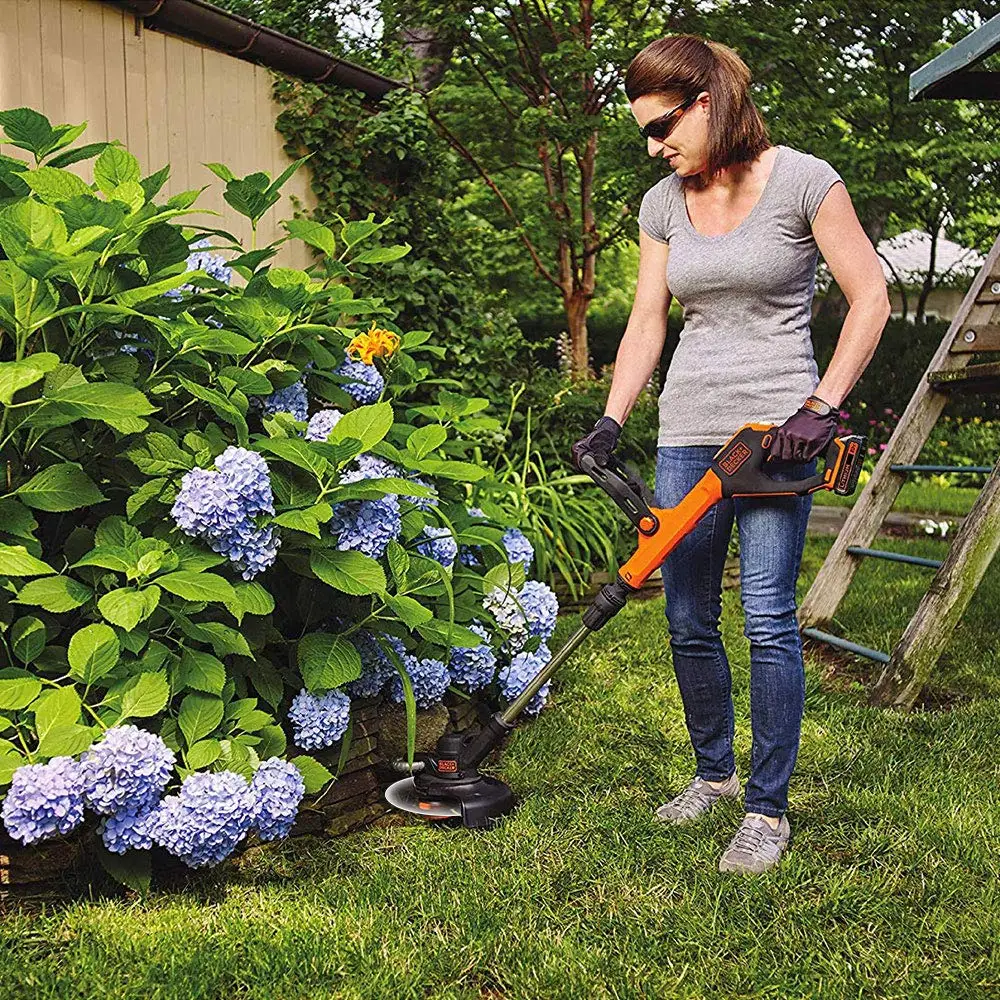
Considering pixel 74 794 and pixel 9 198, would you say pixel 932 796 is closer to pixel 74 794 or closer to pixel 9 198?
pixel 74 794

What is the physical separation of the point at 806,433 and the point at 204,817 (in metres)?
1.35

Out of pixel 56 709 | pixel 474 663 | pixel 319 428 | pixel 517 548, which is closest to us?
pixel 56 709

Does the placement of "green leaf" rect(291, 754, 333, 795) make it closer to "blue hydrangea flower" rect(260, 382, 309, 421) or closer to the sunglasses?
"blue hydrangea flower" rect(260, 382, 309, 421)

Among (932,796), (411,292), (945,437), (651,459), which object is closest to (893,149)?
(945,437)

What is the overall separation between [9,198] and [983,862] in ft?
8.21

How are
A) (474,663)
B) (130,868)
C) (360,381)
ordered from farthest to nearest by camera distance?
(474,663) → (360,381) → (130,868)

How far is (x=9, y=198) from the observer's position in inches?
104

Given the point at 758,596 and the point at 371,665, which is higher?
the point at 758,596

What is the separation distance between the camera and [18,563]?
2311 millimetres

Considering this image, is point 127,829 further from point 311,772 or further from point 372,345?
point 372,345

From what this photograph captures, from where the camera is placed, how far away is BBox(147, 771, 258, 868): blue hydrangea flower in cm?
229

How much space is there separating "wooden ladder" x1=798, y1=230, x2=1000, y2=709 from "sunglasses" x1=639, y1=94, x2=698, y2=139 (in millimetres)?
1690

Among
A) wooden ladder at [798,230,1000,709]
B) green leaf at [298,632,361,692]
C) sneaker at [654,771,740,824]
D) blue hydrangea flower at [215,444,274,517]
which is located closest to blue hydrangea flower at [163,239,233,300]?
blue hydrangea flower at [215,444,274,517]

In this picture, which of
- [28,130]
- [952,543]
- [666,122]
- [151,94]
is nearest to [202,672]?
[28,130]
